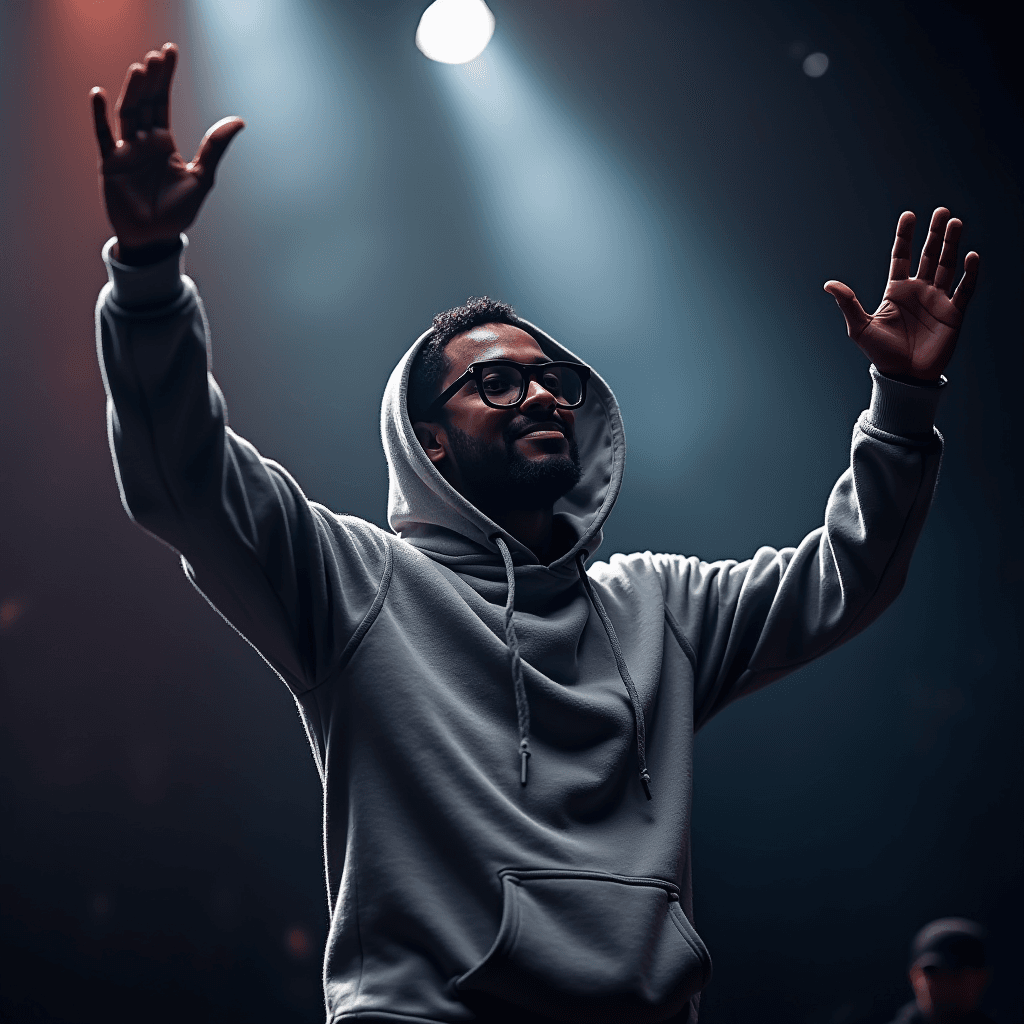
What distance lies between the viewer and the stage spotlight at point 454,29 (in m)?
3.12

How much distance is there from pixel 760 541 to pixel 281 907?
1822 mm

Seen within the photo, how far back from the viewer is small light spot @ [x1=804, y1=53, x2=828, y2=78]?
319cm

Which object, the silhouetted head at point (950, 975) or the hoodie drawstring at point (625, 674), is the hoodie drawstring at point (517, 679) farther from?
the silhouetted head at point (950, 975)

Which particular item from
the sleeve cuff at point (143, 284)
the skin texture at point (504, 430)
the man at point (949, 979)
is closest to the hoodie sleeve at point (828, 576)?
the skin texture at point (504, 430)

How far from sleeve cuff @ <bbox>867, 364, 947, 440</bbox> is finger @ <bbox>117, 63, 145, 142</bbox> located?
1.07 m

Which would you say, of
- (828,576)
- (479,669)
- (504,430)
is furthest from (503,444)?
(828,576)

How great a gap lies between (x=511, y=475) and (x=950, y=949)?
173 cm

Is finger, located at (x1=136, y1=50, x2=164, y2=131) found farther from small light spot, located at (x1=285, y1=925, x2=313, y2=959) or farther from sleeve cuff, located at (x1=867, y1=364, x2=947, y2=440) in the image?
small light spot, located at (x1=285, y1=925, x2=313, y2=959)

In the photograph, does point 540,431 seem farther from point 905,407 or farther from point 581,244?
point 581,244

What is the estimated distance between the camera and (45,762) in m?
2.67

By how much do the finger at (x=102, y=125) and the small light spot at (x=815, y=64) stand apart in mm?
2812

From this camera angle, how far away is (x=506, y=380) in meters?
1.60

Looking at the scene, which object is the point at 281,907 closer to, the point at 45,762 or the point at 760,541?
the point at 45,762

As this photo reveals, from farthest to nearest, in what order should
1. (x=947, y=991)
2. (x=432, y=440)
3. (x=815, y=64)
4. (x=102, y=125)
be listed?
(x=815, y=64) < (x=947, y=991) < (x=432, y=440) < (x=102, y=125)
